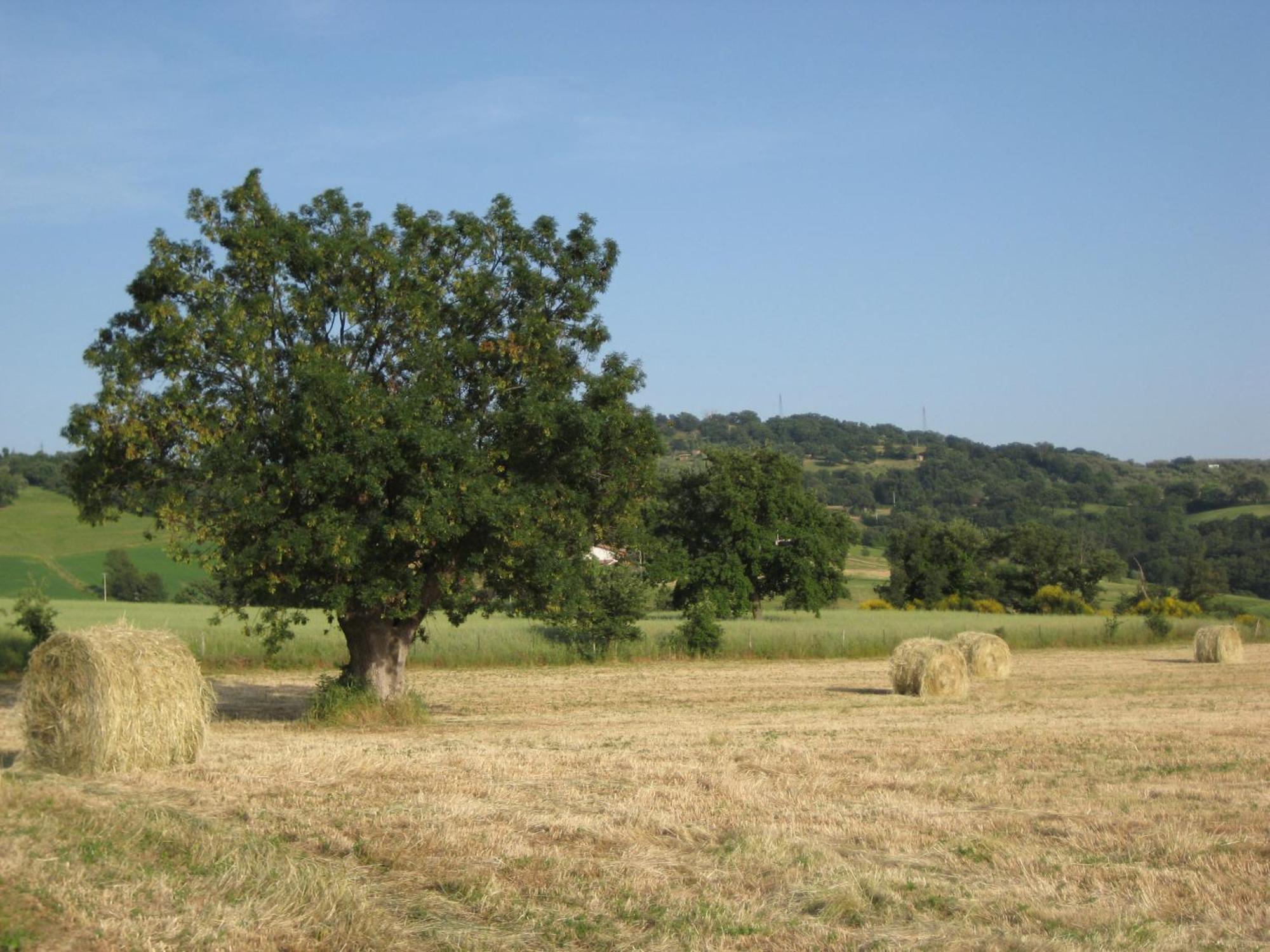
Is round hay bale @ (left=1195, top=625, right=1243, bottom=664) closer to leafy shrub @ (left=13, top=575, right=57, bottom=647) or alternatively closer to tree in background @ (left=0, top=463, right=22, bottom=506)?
leafy shrub @ (left=13, top=575, right=57, bottom=647)

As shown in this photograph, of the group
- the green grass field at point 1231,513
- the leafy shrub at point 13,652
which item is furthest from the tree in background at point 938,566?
the green grass field at point 1231,513

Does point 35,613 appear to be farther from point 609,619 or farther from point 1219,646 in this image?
point 1219,646

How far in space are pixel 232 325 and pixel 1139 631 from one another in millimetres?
42645

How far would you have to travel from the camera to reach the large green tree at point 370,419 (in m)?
18.1

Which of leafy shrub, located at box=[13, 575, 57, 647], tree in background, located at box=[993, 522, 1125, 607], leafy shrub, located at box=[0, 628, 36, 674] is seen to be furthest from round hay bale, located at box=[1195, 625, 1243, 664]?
tree in background, located at box=[993, 522, 1125, 607]

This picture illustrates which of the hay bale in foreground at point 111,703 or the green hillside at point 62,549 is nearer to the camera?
the hay bale in foreground at point 111,703

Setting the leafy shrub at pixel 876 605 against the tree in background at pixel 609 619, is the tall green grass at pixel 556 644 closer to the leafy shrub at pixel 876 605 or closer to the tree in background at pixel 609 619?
the tree in background at pixel 609 619

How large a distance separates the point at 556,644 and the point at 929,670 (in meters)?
16.2

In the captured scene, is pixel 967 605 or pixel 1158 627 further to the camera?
pixel 967 605

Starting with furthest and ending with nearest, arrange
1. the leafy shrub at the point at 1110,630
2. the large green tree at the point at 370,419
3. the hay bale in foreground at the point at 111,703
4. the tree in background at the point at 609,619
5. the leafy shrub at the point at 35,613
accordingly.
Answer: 1. the leafy shrub at the point at 1110,630
2. the tree in background at the point at 609,619
3. the leafy shrub at the point at 35,613
4. the large green tree at the point at 370,419
5. the hay bale in foreground at the point at 111,703

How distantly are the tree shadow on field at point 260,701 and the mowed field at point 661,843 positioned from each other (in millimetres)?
5220

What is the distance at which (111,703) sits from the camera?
516 inches

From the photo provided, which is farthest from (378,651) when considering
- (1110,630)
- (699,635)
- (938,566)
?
(938,566)

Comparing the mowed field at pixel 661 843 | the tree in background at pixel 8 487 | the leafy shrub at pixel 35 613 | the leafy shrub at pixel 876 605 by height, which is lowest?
the leafy shrub at pixel 876 605
